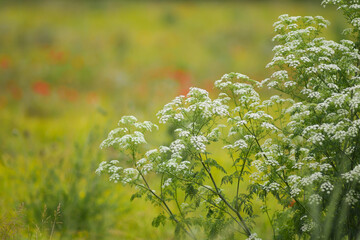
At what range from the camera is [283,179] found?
2457 millimetres

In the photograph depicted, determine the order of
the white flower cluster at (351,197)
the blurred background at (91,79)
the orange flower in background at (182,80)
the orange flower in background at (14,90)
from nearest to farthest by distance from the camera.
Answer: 1. the white flower cluster at (351,197)
2. the blurred background at (91,79)
3. the orange flower in background at (182,80)
4. the orange flower in background at (14,90)

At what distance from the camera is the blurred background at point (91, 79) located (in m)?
3.77

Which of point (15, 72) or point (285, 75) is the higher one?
point (15, 72)

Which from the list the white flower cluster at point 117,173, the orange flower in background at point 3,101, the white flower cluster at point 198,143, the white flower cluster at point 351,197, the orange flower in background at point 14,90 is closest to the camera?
the white flower cluster at point 351,197

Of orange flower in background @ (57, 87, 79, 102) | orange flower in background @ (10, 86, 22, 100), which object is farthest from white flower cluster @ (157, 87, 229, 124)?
orange flower in background @ (10, 86, 22, 100)

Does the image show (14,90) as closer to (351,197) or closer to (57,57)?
(57,57)

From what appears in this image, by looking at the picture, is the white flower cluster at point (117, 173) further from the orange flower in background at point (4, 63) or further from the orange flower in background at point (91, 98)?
the orange flower in background at point (4, 63)

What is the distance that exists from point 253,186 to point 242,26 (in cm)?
1066

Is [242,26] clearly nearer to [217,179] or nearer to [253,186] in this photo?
[217,179]

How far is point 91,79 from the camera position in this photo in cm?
958

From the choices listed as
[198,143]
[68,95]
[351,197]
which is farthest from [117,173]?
[68,95]

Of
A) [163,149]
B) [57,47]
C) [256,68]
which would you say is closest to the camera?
[163,149]

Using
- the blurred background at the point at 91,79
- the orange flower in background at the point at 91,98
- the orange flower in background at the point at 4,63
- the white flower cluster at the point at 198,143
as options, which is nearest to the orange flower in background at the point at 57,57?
the blurred background at the point at 91,79

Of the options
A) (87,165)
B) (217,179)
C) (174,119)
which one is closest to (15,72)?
(87,165)
